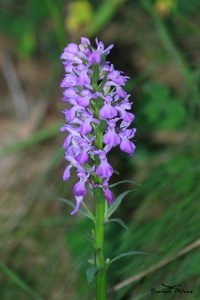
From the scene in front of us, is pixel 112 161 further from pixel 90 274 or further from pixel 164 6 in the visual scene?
pixel 90 274

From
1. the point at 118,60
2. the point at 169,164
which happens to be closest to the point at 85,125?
the point at 169,164

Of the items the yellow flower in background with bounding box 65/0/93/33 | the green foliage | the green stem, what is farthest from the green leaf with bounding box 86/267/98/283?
the yellow flower in background with bounding box 65/0/93/33

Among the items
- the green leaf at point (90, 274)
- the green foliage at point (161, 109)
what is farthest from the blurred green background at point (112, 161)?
the green leaf at point (90, 274)

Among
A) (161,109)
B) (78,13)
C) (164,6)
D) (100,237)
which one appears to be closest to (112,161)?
(161,109)

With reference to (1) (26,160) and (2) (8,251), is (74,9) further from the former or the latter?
(2) (8,251)

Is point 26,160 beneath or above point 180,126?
above

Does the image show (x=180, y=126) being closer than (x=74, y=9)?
Yes
